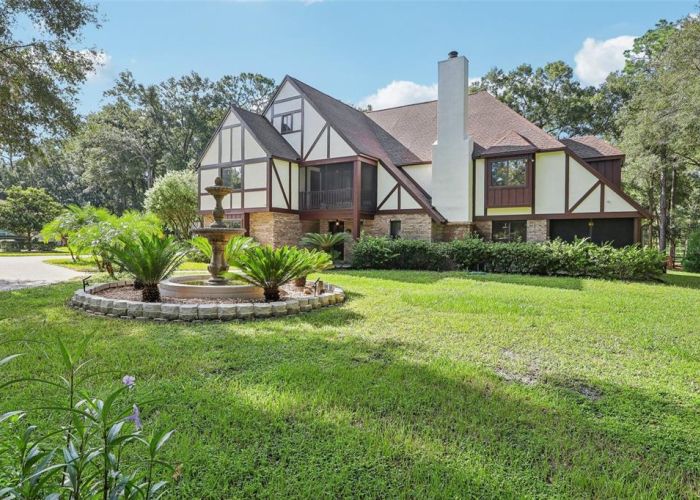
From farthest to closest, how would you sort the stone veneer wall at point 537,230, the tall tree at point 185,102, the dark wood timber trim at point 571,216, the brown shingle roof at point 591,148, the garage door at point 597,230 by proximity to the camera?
the tall tree at point 185,102 < the brown shingle roof at point 591,148 < the stone veneer wall at point 537,230 < the garage door at point 597,230 < the dark wood timber trim at point 571,216

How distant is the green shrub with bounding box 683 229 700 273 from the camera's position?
18641 millimetres

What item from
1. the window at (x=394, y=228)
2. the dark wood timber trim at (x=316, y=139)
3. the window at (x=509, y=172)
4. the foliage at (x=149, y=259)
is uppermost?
the dark wood timber trim at (x=316, y=139)

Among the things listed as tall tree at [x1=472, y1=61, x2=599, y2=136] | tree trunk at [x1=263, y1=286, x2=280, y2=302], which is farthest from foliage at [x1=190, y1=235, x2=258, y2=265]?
tall tree at [x1=472, y1=61, x2=599, y2=136]

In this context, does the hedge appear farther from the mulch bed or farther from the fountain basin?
the fountain basin

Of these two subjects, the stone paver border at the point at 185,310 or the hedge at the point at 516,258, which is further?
the hedge at the point at 516,258

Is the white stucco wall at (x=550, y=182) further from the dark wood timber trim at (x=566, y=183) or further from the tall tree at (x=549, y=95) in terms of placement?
the tall tree at (x=549, y=95)

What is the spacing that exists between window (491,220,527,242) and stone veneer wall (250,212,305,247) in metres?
9.02

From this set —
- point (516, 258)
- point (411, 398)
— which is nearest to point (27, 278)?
point (411, 398)

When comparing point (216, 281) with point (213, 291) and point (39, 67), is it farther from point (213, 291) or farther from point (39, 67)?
point (39, 67)

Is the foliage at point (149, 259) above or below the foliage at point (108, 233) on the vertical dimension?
below

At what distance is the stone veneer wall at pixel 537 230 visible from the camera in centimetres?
1609

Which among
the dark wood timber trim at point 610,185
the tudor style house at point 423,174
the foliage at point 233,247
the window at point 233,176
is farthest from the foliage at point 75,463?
the window at point 233,176

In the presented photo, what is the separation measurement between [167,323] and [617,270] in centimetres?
1250

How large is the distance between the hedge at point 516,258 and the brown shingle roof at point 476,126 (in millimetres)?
4882
